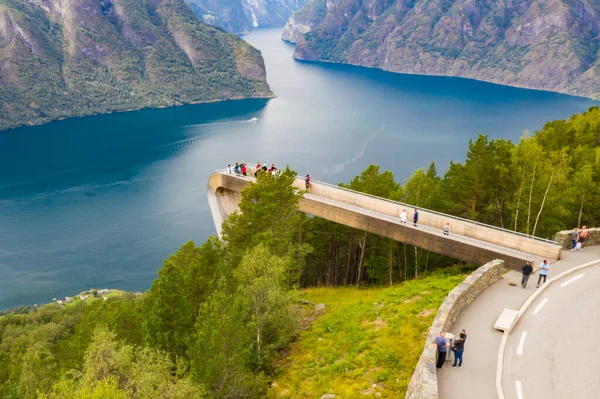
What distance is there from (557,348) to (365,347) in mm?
8276

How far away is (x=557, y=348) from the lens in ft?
65.5

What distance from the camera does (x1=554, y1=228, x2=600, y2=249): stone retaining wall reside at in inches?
1209

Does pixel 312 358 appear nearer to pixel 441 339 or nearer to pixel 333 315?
pixel 333 315

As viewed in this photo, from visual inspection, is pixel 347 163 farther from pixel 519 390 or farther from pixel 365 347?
pixel 519 390

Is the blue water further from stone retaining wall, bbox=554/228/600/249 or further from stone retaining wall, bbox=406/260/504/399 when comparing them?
stone retaining wall, bbox=406/260/504/399

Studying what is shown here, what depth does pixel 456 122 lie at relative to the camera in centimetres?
18175

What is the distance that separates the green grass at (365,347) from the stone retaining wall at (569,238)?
6971 mm

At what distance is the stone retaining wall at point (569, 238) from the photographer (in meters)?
30.7

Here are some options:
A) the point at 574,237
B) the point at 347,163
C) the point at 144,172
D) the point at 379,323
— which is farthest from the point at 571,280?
the point at 144,172

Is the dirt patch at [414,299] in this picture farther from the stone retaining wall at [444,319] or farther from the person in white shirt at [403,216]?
the person in white shirt at [403,216]

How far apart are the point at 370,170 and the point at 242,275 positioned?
2214 cm

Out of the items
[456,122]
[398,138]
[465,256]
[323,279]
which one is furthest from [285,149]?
[465,256]

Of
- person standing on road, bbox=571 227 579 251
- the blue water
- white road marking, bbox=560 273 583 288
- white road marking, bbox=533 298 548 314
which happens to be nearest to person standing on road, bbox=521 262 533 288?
white road marking, bbox=533 298 548 314

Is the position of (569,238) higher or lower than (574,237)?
lower
